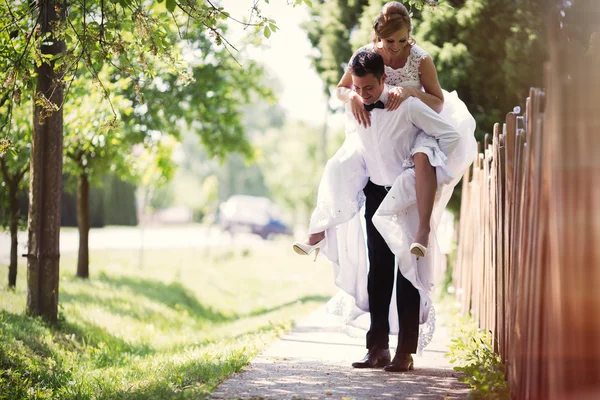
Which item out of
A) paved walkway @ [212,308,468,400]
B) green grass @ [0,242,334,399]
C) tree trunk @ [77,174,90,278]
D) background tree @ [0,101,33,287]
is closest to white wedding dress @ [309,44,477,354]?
paved walkway @ [212,308,468,400]

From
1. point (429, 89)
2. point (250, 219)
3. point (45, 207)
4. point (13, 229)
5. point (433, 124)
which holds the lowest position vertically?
point (13, 229)

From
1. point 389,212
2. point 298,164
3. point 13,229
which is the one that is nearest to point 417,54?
point 389,212

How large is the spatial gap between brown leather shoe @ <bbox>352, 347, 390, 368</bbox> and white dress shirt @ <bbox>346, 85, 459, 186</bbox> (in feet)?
3.75

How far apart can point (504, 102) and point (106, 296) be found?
5.81m

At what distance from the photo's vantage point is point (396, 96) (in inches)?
179

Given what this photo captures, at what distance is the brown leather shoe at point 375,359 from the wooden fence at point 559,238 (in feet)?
4.00

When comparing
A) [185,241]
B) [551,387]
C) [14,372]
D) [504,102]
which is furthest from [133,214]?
[551,387]

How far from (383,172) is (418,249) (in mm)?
673

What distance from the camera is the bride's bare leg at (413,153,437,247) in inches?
176

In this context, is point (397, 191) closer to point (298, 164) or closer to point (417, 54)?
point (417, 54)

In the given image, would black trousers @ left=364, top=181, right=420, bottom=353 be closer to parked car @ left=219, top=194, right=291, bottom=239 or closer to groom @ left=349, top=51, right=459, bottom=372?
groom @ left=349, top=51, right=459, bottom=372

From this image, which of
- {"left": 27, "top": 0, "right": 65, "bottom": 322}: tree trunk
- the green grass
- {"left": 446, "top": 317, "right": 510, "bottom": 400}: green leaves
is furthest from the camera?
→ {"left": 27, "top": 0, "right": 65, "bottom": 322}: tree trunk

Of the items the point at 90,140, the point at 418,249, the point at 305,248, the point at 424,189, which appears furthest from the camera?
the point at 90,140

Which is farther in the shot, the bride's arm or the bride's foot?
the bride's arm
